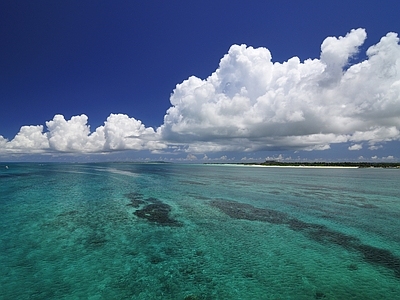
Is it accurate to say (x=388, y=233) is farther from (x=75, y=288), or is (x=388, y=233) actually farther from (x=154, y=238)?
(x=75, y=288)

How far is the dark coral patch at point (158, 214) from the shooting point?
22828 millimetres

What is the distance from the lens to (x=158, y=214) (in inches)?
1029

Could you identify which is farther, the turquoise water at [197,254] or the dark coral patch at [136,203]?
the dark coral patch at [136,203]

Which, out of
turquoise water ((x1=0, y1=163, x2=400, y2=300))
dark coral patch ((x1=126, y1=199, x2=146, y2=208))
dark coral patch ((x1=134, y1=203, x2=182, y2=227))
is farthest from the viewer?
dark coral patch ((x1=126, y1=199, x2=146, y2=208))


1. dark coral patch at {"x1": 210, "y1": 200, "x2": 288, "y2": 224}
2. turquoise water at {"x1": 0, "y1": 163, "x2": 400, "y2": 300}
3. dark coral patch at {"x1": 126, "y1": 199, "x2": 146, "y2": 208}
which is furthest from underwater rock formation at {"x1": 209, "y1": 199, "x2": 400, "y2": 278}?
dark coral patch at {"x1": 126, "y1": 199, "x2": 146, "y2": 208}

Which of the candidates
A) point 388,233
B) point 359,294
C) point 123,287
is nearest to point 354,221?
point 388,233

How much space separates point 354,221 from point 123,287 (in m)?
23.5

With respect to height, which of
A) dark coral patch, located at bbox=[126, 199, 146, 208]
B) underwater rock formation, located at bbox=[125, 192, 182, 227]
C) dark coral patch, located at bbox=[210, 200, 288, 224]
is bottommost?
dark coral patch, located at bbox=[126, 199, 146, 208]

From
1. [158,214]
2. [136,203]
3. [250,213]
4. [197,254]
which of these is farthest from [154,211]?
[197,254]

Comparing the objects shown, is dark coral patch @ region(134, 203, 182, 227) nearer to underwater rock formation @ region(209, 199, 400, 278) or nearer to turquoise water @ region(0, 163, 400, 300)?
turquoise water @ region(0, 163, 400, 300)

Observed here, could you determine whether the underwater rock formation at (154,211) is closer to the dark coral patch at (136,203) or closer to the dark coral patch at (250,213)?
the dark coral patch at (136,203)

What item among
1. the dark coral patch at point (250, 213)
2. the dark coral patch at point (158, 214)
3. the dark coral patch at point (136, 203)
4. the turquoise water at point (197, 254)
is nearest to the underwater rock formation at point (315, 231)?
the dark coral patch at point (250, 213)

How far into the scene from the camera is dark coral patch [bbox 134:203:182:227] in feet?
74.9

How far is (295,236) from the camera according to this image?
18953mm
